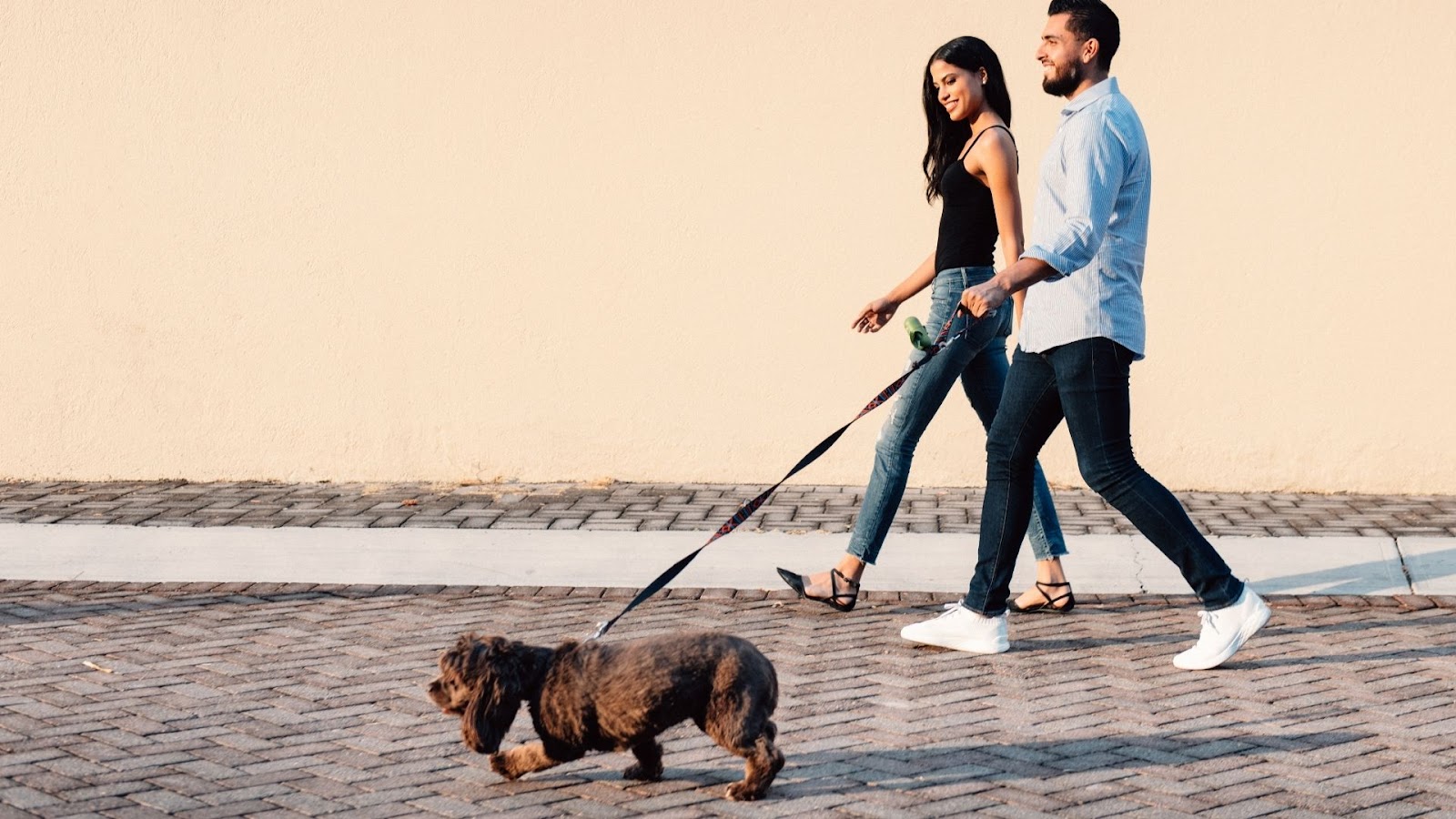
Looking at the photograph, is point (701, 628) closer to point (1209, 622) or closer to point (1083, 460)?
point (1083, 460)

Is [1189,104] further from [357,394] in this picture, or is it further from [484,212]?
[357,394]

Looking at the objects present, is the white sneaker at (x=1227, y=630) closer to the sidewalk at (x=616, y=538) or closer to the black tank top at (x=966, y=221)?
the sidewalk at (x=616, y=538)

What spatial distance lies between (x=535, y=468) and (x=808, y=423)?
1491mm

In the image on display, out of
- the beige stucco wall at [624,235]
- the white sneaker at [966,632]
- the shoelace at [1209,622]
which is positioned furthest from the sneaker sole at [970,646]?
the beige stucco wall at [624,235]

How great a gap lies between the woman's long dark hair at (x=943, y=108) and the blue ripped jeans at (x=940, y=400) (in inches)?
17.3

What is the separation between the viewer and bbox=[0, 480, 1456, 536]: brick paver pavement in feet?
25.4

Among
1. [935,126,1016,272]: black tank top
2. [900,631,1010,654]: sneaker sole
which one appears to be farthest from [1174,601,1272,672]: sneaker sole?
[935,126,1016,272]: black tank top

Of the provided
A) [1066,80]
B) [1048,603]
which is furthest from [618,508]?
[1066,80]

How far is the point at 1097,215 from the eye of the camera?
15.9 ft

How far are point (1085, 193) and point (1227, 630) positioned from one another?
144 cm

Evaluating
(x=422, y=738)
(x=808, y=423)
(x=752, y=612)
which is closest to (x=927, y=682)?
(x=752, y=612)

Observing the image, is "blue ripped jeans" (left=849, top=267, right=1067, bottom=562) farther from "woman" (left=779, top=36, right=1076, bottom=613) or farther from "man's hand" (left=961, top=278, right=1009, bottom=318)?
"man's hand" (left=961, top=278, right=1009, bottom=318)

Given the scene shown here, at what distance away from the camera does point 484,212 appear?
882cm

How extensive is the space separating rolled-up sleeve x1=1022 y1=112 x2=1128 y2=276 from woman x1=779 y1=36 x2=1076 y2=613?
0.70 m
